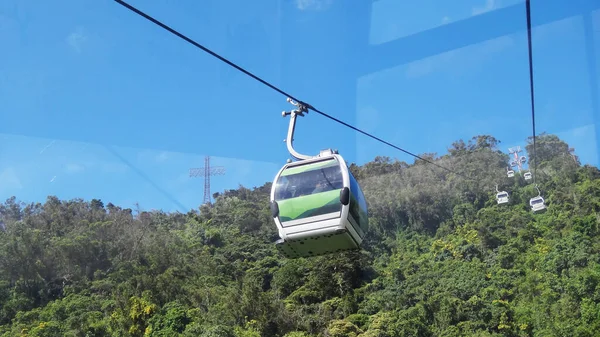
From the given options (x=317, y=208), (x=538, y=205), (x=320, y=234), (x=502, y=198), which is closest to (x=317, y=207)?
(x=317, y=208)

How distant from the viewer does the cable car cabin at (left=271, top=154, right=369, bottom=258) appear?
6.42m

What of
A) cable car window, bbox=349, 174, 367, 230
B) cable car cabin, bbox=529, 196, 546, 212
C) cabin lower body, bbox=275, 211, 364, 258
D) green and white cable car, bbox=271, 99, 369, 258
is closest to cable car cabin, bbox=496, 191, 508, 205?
cable car cabin, bbox=529, 196, 546, 212

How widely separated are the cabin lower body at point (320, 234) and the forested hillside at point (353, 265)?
11.3 meters

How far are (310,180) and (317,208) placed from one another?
1.22 ft

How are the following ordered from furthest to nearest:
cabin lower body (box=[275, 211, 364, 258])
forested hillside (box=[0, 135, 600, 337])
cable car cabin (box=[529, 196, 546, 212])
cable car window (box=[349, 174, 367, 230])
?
cable car cabin (box=[529, 196, 546, 212]) < forested hillside (box=[0, 135, 600, 337]) < cable car window (box=[349, 174, 367, 230]) < cabin lower body (box=[275, 211, 364, 258])

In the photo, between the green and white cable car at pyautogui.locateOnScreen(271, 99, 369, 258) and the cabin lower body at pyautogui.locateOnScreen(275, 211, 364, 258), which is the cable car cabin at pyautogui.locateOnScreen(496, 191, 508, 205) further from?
the cabin lower body at pyautogui.locateOnScreen(275, 211, 364, 258)

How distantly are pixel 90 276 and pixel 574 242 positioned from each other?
1839 centimetres

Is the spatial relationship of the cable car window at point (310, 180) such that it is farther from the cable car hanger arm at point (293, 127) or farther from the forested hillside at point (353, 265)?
the forested hillside at point (353, 265)

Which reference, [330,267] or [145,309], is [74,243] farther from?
[330,267]

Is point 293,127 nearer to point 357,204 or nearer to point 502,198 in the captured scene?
point 357,204

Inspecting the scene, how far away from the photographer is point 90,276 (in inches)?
1045

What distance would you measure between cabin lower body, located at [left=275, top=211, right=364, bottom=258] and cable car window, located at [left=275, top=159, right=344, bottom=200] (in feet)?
1.00

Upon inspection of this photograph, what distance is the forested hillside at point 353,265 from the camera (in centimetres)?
2009

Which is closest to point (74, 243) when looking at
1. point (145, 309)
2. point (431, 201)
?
point (145, 309)
